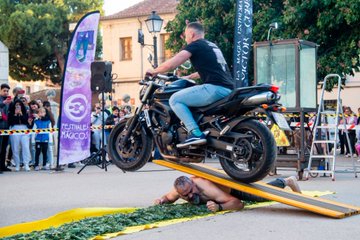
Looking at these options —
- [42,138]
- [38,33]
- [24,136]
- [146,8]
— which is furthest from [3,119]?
[146,8]

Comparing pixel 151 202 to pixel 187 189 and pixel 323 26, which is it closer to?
pixel 187 189

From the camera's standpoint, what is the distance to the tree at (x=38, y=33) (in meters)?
58.1

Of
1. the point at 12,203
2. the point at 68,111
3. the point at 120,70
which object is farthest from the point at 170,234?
the point at 120,70

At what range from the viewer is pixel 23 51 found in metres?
58.5

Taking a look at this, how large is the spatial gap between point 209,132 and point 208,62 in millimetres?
891

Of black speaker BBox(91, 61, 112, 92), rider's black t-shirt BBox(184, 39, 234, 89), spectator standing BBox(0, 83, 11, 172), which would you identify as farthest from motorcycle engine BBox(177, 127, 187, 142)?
spectator standing BBox(0, 83, 11, 172)

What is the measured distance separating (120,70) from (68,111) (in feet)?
131

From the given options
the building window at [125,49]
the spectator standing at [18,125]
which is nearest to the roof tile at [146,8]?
the building window at [125,49]

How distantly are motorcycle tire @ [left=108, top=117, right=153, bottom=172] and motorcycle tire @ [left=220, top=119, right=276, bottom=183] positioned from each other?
1179 mm

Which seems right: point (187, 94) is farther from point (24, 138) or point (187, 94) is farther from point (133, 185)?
point (24, 138)

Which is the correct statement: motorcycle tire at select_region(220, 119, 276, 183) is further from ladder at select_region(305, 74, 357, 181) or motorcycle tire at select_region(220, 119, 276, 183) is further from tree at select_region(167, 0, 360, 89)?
tree at select_region(167, 0, 360, 89)

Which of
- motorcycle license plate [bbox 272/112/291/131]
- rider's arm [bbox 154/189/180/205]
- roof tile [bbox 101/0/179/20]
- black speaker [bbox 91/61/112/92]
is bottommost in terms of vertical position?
rider's arm [bbox 154/189/180/205]

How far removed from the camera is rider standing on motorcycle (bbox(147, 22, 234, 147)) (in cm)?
946

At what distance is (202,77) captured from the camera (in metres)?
9.75
